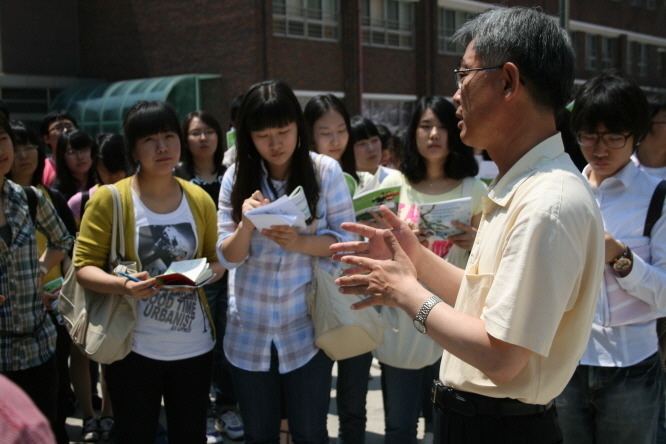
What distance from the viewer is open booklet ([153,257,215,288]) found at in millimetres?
2839

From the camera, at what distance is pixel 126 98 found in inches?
763

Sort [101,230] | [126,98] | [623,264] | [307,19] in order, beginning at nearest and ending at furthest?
[623,264] < [101,230] < [126,98] < [307,19]

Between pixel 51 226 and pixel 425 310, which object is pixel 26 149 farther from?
pixel 425 310

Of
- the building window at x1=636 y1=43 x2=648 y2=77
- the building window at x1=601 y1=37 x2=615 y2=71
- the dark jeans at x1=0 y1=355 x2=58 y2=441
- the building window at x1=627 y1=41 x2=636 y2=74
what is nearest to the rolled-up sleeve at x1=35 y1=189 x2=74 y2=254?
the dark jeans at x1=0 y1=355 x2=58 y2=441

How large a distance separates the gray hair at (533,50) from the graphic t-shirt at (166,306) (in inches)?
73.9

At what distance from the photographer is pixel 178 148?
3287 mm

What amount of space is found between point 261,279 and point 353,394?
38.6 inches

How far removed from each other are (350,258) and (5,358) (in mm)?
1942

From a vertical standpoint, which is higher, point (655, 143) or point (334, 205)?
point (655, 143)

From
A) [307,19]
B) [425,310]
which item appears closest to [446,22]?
[307,19]

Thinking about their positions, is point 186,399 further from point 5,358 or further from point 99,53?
point 99,53

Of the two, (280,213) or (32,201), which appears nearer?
(280,213)

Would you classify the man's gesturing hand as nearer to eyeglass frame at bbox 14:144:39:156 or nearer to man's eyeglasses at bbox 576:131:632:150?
man's eyeglasses at bbox 576:131:632:150

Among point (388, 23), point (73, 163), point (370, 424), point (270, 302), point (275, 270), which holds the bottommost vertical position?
point (370, 424)
